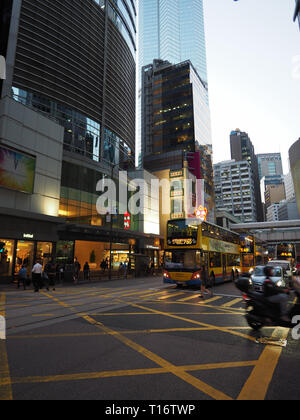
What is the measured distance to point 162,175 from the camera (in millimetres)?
54688

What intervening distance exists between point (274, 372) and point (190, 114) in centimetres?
9020

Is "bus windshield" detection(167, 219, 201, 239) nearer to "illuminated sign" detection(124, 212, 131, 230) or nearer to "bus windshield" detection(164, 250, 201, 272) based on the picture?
"bus windshield" detection(164, 250, 201, 272)

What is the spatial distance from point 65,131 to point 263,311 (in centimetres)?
3852

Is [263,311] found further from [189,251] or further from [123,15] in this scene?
[123,15]

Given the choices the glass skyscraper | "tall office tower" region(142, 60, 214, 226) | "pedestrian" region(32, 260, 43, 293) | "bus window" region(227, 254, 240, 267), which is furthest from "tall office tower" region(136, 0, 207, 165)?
"pedestrian" region(32, 260, 43, 293)

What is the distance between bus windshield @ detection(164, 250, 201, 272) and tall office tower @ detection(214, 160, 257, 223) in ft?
407

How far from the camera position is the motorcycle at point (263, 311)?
5957mm

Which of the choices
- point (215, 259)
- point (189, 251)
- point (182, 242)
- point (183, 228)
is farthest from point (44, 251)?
point (215, 259)

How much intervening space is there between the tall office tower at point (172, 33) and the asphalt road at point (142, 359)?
405 feet

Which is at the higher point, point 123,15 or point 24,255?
point 123,15

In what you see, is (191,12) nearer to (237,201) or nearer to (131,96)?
(237,201)

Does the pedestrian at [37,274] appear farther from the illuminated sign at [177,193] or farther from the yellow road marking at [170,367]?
the illuminated sign at [177,193]

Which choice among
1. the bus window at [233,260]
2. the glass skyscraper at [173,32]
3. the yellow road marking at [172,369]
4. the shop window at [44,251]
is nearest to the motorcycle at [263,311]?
the yellow road marking at [172,369]

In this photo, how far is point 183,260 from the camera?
1628cm
